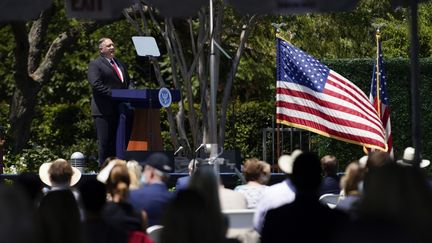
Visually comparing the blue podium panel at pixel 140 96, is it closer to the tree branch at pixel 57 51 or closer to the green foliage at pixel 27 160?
the green foliage at pixel 27 160

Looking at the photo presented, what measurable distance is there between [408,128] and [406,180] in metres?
15.6

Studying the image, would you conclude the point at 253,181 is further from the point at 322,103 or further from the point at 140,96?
the point at 322,103

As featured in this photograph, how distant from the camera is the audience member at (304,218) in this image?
6.30m

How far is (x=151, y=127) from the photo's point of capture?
15.9 metres

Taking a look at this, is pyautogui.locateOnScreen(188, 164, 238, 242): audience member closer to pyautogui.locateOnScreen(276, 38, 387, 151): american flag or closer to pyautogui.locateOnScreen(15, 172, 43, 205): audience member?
pyautogui.locateOnScreen(15, 172, 43, 205): audience member

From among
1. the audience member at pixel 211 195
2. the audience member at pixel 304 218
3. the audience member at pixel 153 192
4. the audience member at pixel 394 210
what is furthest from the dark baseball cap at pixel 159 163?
the audience member at pixel 394 210

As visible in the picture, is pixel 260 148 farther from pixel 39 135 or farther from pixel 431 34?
pixel 39 135

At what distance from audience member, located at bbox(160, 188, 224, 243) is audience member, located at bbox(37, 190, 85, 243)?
517 mm

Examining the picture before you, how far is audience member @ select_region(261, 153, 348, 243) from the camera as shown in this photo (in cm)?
630

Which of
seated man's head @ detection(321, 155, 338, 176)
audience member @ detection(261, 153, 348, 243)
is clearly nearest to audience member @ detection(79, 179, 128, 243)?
audience member @ detection(261, 153, 348, 243)

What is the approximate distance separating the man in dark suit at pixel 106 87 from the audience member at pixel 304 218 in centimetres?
935

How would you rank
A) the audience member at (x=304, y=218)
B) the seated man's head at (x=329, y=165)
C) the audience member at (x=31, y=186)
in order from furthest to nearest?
1. the seated man's head at (x=329, y=165)
2. the audience member at (x=31, y=186)
3. the audience member at (x=304, y=218)

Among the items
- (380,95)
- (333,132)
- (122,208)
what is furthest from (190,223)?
(380,95)

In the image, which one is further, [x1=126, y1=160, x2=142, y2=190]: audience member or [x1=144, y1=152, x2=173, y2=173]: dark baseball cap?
[x1=126, y1=160, x2=142, y2=190]: audience member
